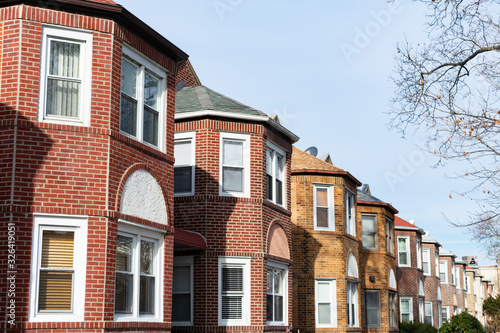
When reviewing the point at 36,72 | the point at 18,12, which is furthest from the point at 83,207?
the point at 18,12

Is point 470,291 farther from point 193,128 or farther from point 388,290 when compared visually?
point 193,128

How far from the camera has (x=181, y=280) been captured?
1820 centimetres

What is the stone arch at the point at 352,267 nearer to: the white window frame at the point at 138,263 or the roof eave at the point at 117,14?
the white window frame at the point at 138,263

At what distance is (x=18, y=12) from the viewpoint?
12.1 meters

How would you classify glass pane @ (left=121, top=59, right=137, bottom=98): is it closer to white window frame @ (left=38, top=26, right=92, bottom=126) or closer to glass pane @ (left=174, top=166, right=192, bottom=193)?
white window frame @ (left=38, top=26, right=92, bottom=126)

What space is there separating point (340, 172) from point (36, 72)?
15280mm

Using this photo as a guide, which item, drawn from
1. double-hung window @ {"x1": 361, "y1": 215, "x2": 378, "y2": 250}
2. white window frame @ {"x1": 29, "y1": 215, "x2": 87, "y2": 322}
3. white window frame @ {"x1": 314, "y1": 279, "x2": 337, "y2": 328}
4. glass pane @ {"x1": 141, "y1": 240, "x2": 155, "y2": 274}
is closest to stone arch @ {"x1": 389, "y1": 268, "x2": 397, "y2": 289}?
double-hung window @ {"x1": 361, "y1": 215, "x2": 378, "y2": 250}

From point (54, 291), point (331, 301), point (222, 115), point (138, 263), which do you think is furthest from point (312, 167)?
point (54, 291)

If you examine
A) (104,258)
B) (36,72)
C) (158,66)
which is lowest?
(104,258)

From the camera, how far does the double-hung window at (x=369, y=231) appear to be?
100 feet

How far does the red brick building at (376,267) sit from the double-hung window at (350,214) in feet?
10.1

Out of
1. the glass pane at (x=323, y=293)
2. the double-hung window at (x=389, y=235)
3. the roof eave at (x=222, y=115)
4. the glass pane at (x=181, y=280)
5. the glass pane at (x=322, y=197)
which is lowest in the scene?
the glass pane at (x=323, y=293)

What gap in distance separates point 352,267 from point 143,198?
14.6 meters

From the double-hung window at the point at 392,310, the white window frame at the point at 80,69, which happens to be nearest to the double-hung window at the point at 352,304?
the double-hung window at the point at 392,310
